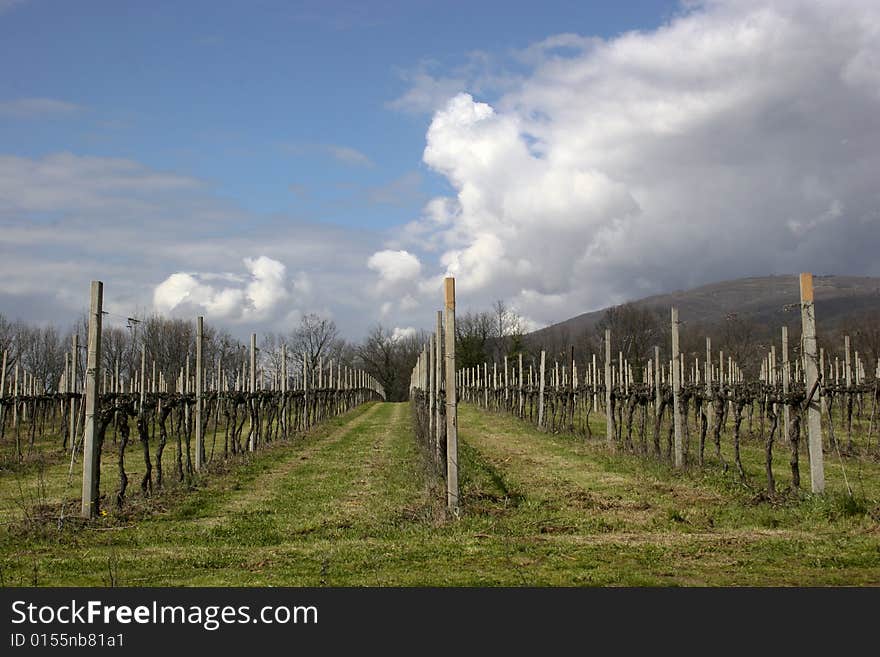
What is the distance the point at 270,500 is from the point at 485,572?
569 centimetres

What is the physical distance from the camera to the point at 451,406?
960 centimetres

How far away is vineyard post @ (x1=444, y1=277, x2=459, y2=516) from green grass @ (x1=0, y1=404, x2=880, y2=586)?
0.30 meters

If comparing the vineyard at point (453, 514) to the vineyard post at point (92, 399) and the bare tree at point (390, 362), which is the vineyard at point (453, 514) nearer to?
the vineyard post at point (92, 399)

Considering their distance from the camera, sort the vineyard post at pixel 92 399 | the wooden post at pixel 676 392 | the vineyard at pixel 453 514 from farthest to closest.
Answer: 1. the wooden post at pixel 676 392
2. the vineyard post at pixel 92 399
3. the vineyard at pixel 453 514

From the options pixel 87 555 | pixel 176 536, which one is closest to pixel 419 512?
pixel 176 536

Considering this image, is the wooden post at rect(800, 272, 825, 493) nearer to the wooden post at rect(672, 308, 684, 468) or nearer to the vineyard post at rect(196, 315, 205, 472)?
the wooden post at rect(672, 308, 684, 468)

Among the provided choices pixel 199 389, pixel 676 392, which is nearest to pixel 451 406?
pixel 676 392

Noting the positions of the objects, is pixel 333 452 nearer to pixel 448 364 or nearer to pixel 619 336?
pixel 448 364

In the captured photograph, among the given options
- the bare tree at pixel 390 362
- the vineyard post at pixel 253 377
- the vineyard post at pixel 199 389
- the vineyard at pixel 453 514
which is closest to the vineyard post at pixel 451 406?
the vineyard at pixel 453 514

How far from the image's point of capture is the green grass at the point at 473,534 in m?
6.57

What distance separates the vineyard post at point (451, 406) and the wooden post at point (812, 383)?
14.5 ft

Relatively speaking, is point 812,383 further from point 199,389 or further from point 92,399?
point 199,389

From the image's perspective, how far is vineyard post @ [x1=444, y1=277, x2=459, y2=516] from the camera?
30.5 ft

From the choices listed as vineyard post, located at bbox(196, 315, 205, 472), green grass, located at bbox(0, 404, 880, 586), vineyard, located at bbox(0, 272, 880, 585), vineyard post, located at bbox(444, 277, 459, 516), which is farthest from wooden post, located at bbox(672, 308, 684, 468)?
vineyard post, located at bbox(196, 315, 205, 472)
